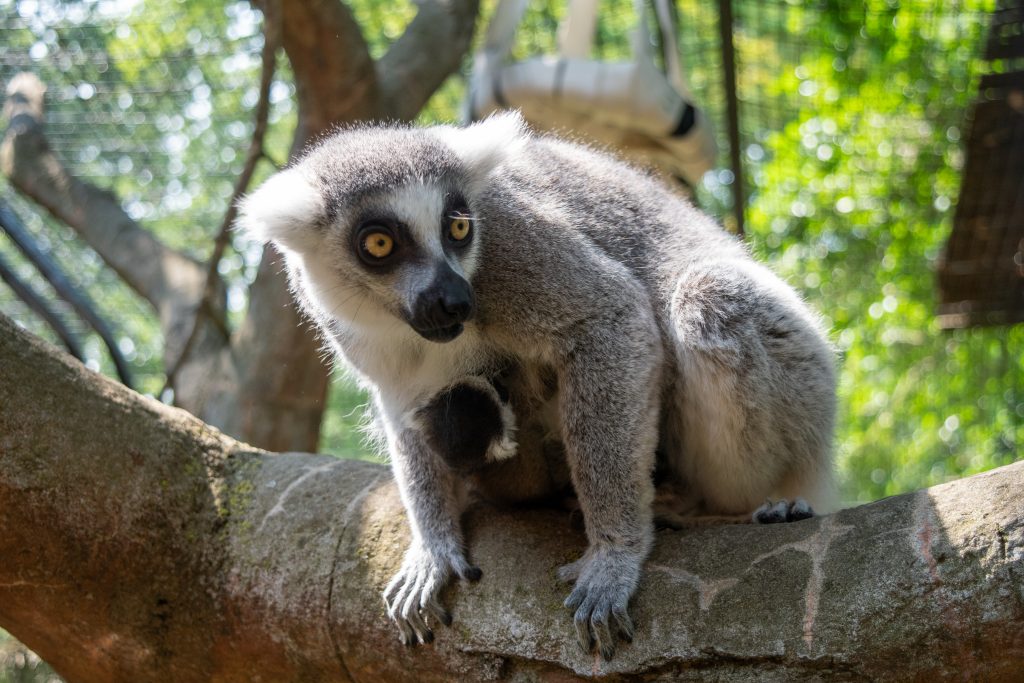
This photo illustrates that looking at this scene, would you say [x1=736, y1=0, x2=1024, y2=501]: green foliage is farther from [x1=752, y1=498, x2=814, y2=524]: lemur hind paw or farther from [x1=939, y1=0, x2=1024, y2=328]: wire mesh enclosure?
[x1=752, y1=498, x2=814, y2=524]: lemur hind paw

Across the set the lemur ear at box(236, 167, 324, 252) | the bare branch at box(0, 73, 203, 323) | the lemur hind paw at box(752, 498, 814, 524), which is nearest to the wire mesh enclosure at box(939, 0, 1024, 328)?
the lemur hind paw at box(752, 498, 814, 524)

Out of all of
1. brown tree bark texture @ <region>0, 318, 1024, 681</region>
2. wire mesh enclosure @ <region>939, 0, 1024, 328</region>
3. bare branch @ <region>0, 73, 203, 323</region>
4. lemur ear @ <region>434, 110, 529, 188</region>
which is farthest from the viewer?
bare branch @ <region>0, 73, 203, 323</region>

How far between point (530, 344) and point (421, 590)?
1.13 m

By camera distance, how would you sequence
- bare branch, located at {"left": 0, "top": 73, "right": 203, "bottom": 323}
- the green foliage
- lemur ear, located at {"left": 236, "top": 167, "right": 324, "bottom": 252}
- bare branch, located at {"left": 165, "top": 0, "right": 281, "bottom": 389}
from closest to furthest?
1. lemur ear, located at {"left": 236, "top": 167, "right": 324, "bottom": 252}
2. bare branch, located at {"left": 165, "top": 0, "right": 281, "bottom": 389}
3. bare branch, located at {"left": 0, "top": 73, "right": 203, "bottom": 323}
4. the green foliage

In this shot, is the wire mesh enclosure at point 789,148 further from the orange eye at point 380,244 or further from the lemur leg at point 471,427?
the lemur leg at point 471,427

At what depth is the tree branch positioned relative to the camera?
812cm

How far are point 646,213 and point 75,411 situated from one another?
283 centimetres

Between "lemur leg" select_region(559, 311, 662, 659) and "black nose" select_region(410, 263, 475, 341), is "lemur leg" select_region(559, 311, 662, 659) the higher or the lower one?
the lower one

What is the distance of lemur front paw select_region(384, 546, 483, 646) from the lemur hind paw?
3.98 ft

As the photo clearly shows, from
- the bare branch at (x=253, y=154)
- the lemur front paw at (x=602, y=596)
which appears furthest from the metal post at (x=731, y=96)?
the lemur front paw at (x=602, y=596)

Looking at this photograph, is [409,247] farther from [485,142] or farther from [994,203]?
[994,203]

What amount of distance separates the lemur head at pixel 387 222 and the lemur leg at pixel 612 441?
0.59m

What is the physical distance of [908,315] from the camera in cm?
1264

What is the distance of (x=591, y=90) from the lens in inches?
291
